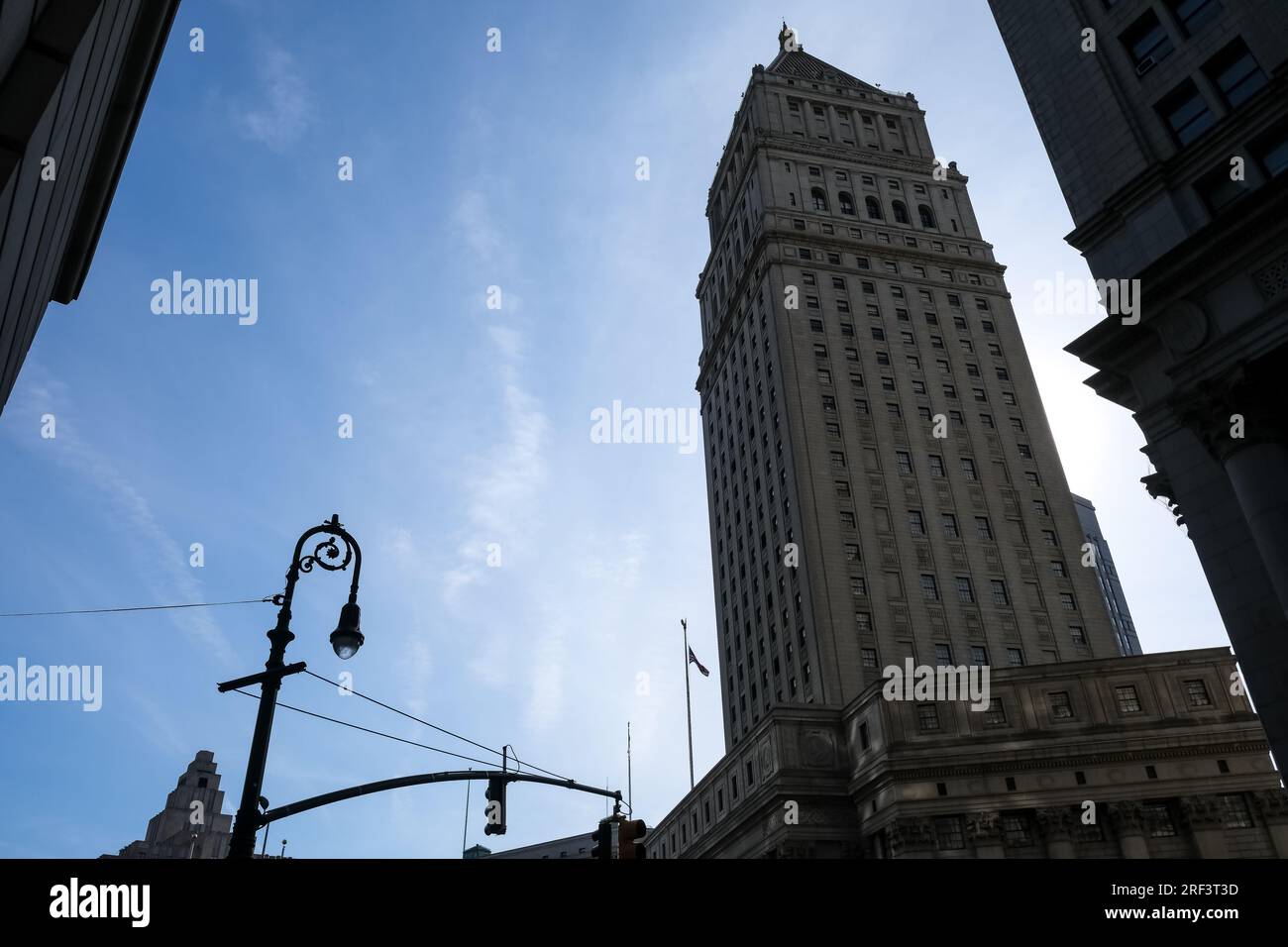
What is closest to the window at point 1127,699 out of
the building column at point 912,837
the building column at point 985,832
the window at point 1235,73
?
the building column at point 985,832

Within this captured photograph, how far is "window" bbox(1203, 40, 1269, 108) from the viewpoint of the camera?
936 inches

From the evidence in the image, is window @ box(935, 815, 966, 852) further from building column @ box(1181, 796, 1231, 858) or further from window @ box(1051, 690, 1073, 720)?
building column @ box(1181, 796, 1231, 858)

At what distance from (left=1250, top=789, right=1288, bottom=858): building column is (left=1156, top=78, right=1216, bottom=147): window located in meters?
31.8

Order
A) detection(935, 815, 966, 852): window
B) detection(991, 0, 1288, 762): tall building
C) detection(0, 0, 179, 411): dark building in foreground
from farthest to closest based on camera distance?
detection(935, 815, 966, 852): window, detection(991, 0, 1288, 762): tall building, detection(0, 0, 179, 411): dark building in foreground

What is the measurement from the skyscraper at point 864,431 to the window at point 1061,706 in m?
9.98

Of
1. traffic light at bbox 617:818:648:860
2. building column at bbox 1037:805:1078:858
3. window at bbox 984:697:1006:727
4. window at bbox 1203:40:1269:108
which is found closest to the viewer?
traffic light at bbox 617:818:648:860

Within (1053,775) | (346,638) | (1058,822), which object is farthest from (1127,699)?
(346,638)

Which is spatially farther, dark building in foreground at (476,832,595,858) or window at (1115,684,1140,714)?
dark building in foreground at (476,832,595,858)

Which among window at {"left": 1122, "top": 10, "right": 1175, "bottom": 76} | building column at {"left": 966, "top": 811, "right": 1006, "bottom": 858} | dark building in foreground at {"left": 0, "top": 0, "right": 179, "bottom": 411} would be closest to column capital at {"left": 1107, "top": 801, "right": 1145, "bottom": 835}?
building column at {"left": 966, "top": 811, "right": 1006, "bottom": 858}

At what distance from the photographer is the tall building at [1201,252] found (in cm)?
2067

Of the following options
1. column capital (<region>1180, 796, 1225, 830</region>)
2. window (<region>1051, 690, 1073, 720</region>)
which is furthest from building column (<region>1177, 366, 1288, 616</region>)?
window (<region>1051, 690, 1073, 720</region>)

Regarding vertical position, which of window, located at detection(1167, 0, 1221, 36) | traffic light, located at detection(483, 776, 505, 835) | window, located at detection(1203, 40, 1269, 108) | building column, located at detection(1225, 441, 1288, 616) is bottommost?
traffic light, located at detection(483, 776, 505, 835)

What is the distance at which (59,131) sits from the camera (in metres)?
12.3

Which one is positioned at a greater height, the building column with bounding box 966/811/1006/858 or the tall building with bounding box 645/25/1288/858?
the tall building with bounding box 645/25/1288/858
